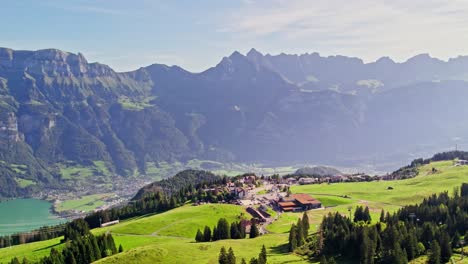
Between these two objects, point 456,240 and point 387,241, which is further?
point 456,240

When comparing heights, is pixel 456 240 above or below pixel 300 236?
below

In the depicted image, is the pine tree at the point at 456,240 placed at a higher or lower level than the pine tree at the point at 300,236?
lower

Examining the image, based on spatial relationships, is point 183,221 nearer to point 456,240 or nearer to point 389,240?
point 389,240

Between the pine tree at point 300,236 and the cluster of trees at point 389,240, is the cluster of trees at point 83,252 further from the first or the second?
the cluster of trees at point 389,240

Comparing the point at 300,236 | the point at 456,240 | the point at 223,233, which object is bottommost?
the point at 456,240

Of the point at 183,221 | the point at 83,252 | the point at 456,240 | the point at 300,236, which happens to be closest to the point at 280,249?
the point at 300,236

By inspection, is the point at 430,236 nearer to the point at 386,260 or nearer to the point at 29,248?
the point at 386,260

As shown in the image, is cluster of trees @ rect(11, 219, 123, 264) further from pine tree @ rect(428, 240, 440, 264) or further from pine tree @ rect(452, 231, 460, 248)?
pine tree @ rect(452, 231, 460, 248)

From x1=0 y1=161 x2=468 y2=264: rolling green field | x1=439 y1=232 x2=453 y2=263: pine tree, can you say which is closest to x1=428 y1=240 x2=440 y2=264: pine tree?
x1=439 y1=232 x2=453 y2=263: pine tree

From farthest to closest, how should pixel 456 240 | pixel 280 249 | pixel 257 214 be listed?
pixel 257 214, pixel 280 249, pixel 456 240

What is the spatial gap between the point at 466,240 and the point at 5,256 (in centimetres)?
12825

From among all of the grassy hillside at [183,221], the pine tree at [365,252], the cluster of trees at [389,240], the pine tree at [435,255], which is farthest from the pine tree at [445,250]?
the grassy hillside at [183,221]

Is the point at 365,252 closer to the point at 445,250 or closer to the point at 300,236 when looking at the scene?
the point at 445,250

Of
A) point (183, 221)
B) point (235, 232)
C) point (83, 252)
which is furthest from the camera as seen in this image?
point (183, 221)
